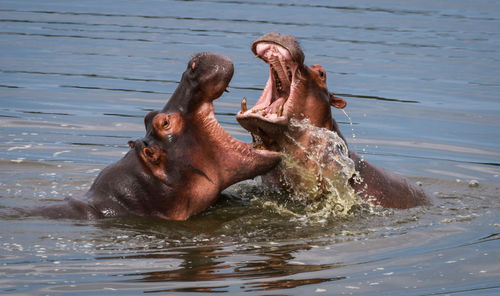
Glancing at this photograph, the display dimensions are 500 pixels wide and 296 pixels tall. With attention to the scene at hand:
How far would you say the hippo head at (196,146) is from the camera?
25.6 ft

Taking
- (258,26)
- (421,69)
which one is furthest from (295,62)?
(258,26)

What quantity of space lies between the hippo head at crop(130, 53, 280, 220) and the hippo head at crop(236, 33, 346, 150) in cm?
31

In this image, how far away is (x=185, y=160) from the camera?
310 inches

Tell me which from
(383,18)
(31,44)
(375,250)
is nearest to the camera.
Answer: (375,250)

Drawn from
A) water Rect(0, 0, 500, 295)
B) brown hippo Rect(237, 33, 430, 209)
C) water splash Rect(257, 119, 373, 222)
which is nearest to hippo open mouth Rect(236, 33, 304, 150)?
brown hippo Rect(237, 33, 430, 209)

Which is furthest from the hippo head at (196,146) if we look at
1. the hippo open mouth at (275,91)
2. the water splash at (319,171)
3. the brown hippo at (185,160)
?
the water splash at (319,171)

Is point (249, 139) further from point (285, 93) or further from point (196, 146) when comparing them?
point (196, 146)

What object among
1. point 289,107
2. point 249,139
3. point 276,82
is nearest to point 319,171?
point 289,107

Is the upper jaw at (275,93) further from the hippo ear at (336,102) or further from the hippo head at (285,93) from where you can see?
the hippo ear at (336,102)

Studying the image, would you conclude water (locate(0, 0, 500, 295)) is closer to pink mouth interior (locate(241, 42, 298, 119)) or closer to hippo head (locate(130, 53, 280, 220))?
hippo head (locate(130, 53, 280, 220))

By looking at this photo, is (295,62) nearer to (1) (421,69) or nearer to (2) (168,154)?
(2) (168,154)

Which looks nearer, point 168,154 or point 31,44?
point 168,154

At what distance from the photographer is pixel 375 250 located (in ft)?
24.5

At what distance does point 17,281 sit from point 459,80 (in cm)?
1076
